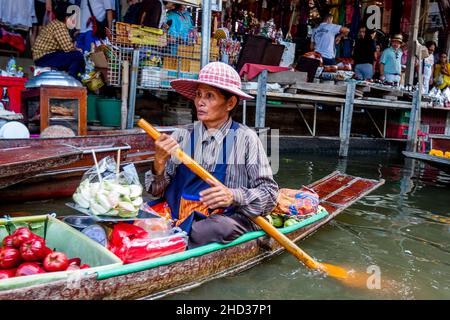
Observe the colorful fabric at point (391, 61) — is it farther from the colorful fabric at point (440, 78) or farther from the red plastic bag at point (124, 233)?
the red plastic bag at point (124, 233)

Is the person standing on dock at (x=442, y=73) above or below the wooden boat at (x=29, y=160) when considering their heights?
above

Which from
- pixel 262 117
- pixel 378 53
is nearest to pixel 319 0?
pixel 378 53

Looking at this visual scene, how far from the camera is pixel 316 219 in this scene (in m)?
3.95

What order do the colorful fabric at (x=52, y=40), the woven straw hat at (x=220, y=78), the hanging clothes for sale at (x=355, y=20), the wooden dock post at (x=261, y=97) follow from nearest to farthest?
1. the woven straw hat at (x=220, y=78)
2. the colorful fabric at (x=52, y=40)
3. the wooden dock post at (x=261, y=97)
4. the hanging clothes for sale at (x=355, y=20)

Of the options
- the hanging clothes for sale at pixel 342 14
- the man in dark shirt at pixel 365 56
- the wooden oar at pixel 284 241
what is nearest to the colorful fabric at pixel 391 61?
the man in dark shirt at pixel 365 56

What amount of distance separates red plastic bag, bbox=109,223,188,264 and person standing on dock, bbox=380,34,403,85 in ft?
32.8

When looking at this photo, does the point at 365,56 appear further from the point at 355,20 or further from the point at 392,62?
the point at 355,20

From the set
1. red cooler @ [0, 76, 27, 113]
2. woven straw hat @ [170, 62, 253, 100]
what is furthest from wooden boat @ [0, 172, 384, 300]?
red cooler @ [0, 76, 27, 113]

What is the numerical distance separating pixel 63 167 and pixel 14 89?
1.79 metres

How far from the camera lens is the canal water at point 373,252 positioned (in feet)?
10.5

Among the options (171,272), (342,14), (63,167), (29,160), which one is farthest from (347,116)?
(171,272)

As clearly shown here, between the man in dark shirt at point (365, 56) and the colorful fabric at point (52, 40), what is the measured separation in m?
7.38

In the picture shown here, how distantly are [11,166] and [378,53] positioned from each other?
38.7ft

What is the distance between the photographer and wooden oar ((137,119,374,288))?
2717 millimetres
